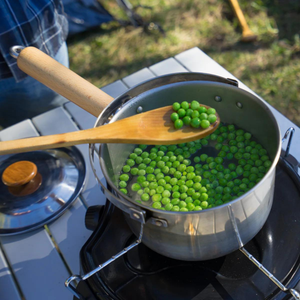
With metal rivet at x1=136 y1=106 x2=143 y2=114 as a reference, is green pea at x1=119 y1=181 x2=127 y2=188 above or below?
below

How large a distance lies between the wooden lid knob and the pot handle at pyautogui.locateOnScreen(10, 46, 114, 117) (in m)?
0.30

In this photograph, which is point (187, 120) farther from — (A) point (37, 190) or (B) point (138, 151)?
(A) point (37, 190)

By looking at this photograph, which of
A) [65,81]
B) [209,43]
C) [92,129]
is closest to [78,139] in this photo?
[92,129]

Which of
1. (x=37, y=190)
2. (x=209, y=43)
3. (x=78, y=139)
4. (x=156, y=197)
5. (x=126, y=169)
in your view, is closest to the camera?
(x=78, y=139)

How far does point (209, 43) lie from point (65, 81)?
1.96 metres

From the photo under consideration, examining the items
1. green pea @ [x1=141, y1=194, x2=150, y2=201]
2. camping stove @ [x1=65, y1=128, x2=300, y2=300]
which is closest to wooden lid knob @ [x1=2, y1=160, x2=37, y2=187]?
camping stove @ [x1=65, y1=128, x2=300, y2=300]

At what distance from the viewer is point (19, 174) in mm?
998

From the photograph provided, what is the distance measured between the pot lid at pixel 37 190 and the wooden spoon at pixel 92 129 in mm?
323

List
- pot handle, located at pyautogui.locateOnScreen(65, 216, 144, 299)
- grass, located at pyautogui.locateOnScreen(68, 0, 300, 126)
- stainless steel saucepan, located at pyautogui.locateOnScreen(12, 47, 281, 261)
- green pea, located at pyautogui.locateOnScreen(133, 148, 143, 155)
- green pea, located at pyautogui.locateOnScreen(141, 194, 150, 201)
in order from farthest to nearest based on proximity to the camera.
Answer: grass, located at pyautogui.locateOnScreen(68, 0, 300, 126)
green pea, located at pyautogui.locateOnScreen(133, 148, 143, 155)
green pea, located at pyautogui.locateOnScreen(141, 194, 150, 201)
pot handle, located at pyautogui.locateOnScreen(65, 216, 144, 299)
stainless steel saucepan, located at pyautogui.locateOnScreen(12, 47, 281, 261)

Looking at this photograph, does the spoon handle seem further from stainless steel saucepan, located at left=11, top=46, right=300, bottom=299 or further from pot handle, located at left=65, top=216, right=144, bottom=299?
pot handle, located at left=65, top=216, right=144, bottom=299

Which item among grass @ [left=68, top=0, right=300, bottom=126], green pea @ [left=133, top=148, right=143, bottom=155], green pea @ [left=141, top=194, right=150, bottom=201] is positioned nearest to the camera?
green pea @ [left=141, top=194, right=150, bottom=201]

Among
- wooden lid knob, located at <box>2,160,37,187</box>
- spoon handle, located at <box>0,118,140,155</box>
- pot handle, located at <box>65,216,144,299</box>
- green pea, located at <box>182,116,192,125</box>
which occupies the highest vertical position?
spoon handle, located at <box>0,118,140,155</box>

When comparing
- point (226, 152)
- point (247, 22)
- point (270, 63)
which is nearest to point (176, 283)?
point (226, 152)

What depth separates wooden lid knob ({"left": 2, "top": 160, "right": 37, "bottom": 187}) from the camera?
98 cm
